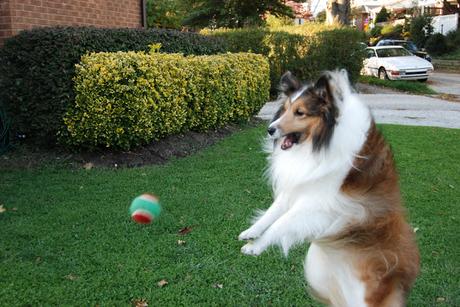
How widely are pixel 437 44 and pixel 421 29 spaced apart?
2929 millimetres

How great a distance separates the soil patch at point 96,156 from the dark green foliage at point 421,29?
41.1 meters

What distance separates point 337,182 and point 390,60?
24660 millimetres

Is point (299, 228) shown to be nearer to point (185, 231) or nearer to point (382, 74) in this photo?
point (185, 231)

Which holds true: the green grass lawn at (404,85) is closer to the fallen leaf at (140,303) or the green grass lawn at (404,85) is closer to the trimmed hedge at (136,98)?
the trimmed hedge at (136,98)

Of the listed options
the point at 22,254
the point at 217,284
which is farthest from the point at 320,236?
the point at 22,254

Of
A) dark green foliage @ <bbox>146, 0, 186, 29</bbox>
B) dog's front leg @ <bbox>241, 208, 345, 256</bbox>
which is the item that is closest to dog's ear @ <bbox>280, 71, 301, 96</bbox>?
dog's front leg @ <bbox>241, 208, 345, 256</bbox>

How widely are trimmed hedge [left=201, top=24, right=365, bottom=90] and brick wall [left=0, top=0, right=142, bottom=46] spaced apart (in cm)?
683

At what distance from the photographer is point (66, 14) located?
9656 mm

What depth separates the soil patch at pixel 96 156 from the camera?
791cm

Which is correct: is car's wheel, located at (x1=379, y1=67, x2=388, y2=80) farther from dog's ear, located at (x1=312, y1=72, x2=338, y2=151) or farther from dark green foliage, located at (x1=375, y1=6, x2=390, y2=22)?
dark green foliage, located at (x1=375, y1=6, x2=390, y2=22)

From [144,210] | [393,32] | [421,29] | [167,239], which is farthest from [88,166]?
[393,32]

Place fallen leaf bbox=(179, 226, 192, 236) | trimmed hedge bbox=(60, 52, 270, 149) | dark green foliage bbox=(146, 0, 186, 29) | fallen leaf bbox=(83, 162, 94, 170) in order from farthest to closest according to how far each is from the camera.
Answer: dark green foliage bbox=(146, 0, 186, 29) < fallen leaf bbox=(83, 162, 94, 170) < trimmed hedge bbox=(60, 52, 270, 149) < fallen leaf bbox=(179, 226, 192, 236)

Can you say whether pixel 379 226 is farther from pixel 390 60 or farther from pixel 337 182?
pixel 390 60

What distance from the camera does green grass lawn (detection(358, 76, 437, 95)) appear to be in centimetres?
2328
